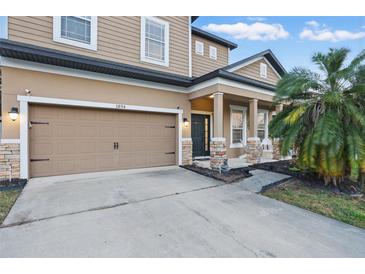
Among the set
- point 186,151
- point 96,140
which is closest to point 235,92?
point 186,151

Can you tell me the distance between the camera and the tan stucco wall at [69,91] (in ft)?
16.6

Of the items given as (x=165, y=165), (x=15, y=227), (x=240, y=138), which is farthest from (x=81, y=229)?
(x=240, y=138)

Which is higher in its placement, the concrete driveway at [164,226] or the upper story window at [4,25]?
the upper story window at [4,25]

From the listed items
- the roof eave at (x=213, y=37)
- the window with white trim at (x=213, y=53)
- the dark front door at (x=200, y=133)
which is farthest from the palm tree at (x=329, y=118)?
the roof eave at (x=213, y=37)

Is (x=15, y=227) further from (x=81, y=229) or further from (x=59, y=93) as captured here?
(x=59, y=93)

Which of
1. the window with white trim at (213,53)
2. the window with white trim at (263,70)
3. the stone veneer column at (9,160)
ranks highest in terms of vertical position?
the window with white trim at (213,53)

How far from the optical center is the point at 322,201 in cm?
414

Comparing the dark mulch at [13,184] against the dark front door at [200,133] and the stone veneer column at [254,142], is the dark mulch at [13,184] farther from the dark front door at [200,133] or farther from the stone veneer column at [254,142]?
the stone veneer column at [254,142]

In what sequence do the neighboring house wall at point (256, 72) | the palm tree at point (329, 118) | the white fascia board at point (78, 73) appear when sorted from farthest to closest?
the neighboring house wall at point (256, 72) < the white fascia board at point (78, 73) < the palm tree at point (329, 118)

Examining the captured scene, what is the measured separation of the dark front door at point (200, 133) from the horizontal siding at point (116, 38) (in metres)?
2.20

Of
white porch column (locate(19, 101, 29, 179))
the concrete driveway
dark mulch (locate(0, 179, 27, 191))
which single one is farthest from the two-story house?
the concrete driveway

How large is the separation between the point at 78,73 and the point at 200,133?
5.58m

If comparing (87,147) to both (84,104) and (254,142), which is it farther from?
(254,142)
